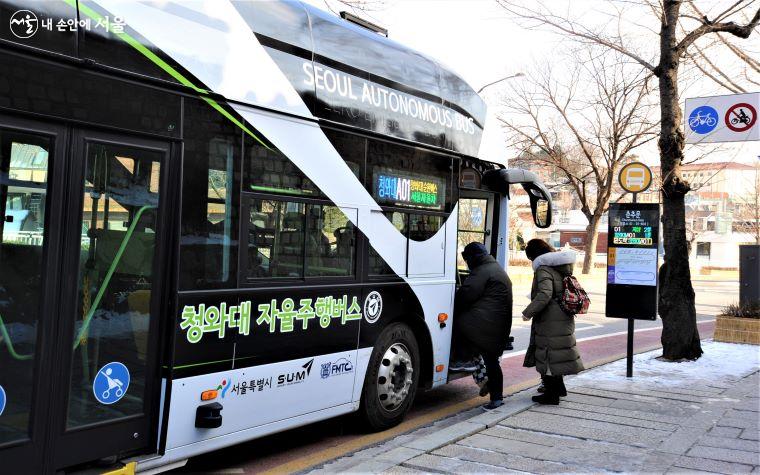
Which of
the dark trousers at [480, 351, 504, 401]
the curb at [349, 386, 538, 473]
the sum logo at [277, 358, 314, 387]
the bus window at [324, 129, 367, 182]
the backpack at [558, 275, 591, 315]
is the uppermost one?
the bus window at [324, 129, 367, 182]

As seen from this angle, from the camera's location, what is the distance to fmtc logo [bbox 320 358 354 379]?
536 centimetres

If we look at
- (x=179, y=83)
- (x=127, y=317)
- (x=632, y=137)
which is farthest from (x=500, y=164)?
(x=632, y=137)

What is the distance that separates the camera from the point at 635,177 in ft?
28.8

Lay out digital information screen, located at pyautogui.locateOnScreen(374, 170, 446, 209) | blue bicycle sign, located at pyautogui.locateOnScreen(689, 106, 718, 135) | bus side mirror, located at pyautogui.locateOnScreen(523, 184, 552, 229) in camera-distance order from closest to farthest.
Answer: digital information screen, located at pyautogui.locateOnScreen(374, 170, 446, 209)
bus side mirror, located at pyautogui.locateOnScreen(523, 184, 552, 229)
blue bicycle sign, located at pyautogui.locateOnScreen(689, 106, 718, 135)

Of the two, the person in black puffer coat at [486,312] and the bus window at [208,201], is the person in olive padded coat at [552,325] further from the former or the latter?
the bus window at [208,201]

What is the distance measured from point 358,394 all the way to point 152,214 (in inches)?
101

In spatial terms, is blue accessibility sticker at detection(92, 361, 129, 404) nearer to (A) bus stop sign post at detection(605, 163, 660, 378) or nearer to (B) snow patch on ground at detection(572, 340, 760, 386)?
(B) snow patch on ground at detection(572, 340, 760, 386)

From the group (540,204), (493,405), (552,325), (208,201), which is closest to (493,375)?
(493,405)

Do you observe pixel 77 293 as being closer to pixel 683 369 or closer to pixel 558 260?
pixel 558 260

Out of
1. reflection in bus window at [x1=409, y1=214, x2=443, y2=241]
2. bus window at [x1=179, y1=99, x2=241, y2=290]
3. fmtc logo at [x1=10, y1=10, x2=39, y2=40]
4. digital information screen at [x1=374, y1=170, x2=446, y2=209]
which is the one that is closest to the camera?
fmtc logo at [x1=10, y1=10, x2=39, y2=40]

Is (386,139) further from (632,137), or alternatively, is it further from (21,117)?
(632,137)

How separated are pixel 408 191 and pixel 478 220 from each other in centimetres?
204

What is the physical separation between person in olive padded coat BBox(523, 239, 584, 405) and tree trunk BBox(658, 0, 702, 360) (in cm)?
381

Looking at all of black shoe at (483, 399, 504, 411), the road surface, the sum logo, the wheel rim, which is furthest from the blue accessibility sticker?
black shoe at (483, 399, 504, 411)
